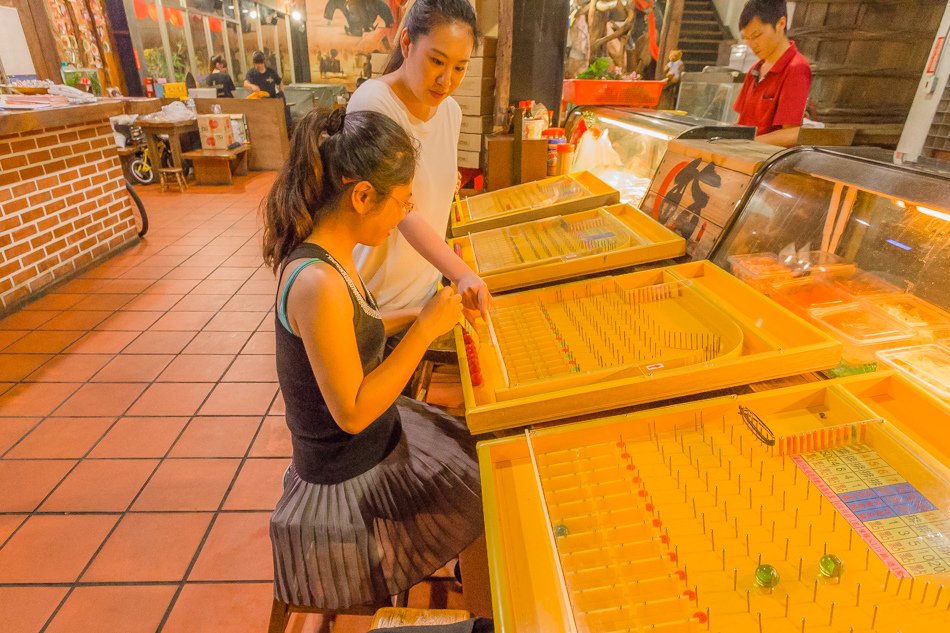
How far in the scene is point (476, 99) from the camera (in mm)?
4980

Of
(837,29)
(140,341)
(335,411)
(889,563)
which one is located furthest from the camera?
(837,29)

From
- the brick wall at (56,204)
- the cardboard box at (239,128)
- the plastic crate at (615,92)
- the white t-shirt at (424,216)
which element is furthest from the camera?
the cardboard box at (239,128)

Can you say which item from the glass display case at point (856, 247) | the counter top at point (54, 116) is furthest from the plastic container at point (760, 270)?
the counter top at point (54, 116)

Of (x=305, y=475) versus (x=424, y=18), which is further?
(x=424, y=18)

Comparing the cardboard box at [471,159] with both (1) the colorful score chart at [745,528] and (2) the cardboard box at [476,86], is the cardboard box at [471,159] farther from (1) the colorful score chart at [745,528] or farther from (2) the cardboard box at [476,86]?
(1) the colorful score chart at [745,528]

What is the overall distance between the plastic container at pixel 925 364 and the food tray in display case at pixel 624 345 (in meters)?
0.17

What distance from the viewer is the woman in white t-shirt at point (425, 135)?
1886mm

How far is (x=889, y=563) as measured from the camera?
1.03m

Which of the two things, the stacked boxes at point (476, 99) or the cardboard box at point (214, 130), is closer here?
the stacked boxes at point (476, 99)

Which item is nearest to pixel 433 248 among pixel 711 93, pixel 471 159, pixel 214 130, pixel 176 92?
pixel 471 159

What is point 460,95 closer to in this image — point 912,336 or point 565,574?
point 912,336

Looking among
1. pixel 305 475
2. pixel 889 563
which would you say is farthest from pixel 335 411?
A: pixel 889 563

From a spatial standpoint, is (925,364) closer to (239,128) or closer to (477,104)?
(477,104)

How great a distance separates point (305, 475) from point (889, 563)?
149 centimetres
